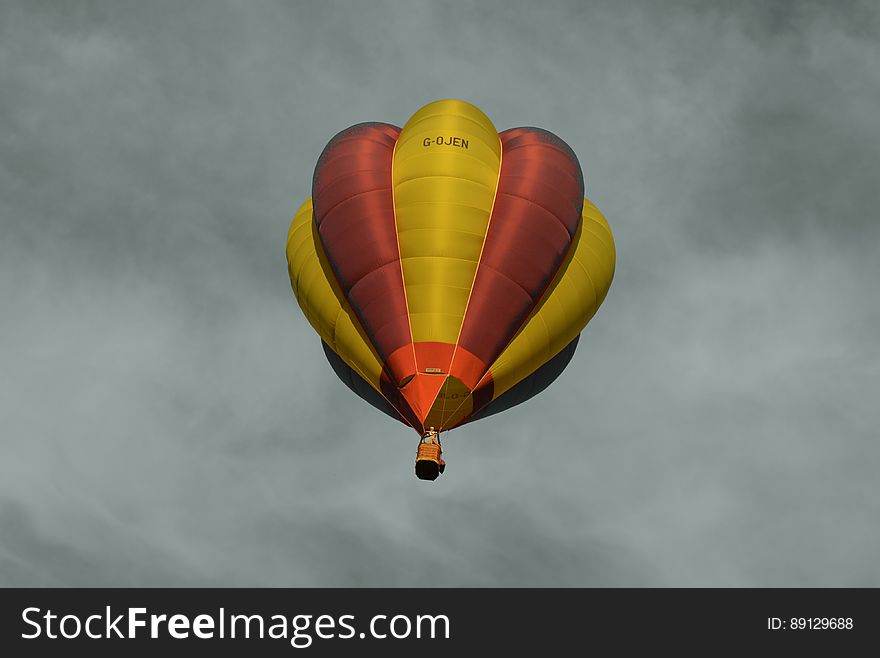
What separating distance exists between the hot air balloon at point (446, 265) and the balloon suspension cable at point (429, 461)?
0.04m

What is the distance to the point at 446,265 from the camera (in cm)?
4206

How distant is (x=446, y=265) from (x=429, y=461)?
216 inches

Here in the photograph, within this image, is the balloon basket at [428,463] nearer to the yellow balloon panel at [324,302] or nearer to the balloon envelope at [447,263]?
the balloon envelope at [447,263]

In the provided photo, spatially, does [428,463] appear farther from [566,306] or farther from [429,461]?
[566,306]

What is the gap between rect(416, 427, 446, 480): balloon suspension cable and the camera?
40.0m

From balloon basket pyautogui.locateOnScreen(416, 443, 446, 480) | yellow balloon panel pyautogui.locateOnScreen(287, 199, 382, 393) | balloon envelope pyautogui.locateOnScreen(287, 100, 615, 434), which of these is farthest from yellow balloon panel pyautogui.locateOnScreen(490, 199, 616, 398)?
yellow balloon panel pyautogui.locateOnScreen(287, 199, 382, 393)

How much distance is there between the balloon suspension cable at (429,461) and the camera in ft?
131

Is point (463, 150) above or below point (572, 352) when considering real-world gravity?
above

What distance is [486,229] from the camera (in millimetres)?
42969

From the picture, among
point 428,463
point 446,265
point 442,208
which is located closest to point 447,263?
point 446,265

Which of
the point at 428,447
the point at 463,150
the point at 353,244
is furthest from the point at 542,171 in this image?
the point at 428,447

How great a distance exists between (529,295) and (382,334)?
4.17m

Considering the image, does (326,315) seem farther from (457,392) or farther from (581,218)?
(581,218)

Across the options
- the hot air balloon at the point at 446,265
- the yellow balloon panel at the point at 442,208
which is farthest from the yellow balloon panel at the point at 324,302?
the yellow balloon panel at the point at 442,208
